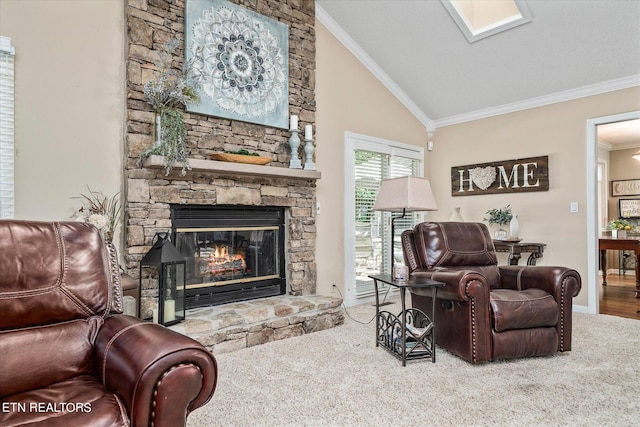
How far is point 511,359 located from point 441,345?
0.48 meters

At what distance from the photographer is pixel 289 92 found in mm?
4055

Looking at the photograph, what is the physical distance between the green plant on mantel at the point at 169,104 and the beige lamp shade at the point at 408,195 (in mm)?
1637

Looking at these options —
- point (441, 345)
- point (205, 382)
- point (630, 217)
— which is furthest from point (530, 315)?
point (630, 217)

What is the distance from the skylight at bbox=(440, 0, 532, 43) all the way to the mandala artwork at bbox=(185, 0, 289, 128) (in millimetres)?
1749

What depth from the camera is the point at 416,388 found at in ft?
7.63

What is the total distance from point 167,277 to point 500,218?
147 inches

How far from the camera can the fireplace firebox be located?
3447 mm

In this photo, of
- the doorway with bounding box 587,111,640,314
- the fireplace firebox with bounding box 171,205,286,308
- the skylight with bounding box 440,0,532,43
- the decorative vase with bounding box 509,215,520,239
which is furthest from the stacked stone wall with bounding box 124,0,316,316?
the doorway with bounding box 587,111,640,314

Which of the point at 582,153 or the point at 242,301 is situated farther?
the point at 582,153

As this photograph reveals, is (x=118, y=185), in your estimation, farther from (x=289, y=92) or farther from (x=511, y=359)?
(x=511, y=359)

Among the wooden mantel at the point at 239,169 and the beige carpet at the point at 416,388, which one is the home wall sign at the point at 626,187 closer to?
the beige carpet at the point at 416,388

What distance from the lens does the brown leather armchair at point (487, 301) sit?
2633mm

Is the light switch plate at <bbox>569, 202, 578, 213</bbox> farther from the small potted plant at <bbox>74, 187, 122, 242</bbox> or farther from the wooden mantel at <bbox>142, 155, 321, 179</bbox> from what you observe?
the small potted plant at <bbox>74, 187, 122, 242</bbox>

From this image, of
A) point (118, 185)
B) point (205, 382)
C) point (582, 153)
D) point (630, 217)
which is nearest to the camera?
point (205, 382)
